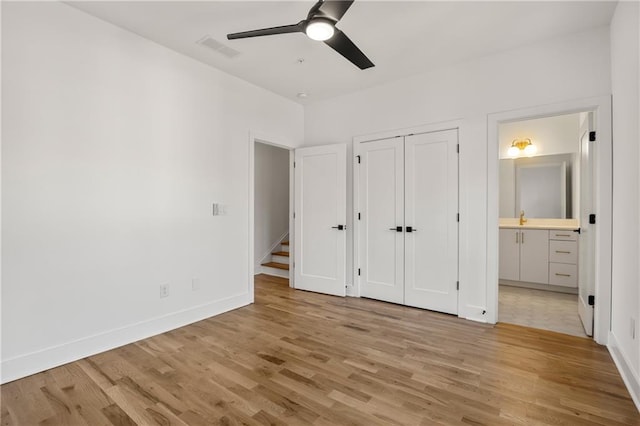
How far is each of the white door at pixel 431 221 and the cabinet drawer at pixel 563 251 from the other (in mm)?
2090

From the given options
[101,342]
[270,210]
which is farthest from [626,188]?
[270,210]

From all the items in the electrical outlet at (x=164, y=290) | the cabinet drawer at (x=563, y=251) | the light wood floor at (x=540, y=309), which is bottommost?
the light wood floor at (x=540, y=309)

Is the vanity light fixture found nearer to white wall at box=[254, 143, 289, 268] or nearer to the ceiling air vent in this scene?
white wall at box=[254, 143, 289, 268]

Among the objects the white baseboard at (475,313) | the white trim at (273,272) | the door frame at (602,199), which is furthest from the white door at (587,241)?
the white trim at (273,272)

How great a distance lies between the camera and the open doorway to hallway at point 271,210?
19.0 ft

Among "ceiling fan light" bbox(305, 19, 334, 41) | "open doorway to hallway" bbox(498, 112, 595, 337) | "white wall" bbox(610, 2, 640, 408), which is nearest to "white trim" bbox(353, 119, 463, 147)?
"open doorway to hallway" bbox(498, 112, 595, 337)

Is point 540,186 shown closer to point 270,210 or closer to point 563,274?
point 563,274

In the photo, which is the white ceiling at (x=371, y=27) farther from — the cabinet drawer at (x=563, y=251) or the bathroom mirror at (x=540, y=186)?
the cabinet drawer at (x=563, y=251)

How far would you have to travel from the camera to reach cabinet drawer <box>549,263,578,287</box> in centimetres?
438

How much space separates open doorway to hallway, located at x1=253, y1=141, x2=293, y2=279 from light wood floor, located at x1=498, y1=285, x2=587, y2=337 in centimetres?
330

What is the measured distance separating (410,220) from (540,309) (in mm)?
1854

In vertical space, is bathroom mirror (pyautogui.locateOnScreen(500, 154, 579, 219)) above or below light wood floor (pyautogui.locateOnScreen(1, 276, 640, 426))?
above

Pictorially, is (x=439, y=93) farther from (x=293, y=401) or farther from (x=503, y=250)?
(x=293, y=401)

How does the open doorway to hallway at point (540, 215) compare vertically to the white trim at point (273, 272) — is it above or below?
above
